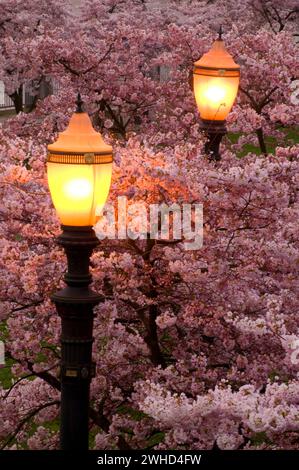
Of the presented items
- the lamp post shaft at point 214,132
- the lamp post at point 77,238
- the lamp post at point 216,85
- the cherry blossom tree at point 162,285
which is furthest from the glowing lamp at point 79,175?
the lamp post shaft at point 214,132

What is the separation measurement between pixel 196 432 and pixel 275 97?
1200 cm

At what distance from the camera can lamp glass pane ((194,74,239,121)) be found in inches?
415

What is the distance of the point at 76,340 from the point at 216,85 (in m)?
4.60

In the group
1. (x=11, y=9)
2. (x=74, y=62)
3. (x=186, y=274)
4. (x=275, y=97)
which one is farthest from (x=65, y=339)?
(x=11, y=9)

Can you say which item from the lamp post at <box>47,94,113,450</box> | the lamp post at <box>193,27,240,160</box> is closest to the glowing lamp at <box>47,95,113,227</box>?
the lamp post at <box>47,94,113,450</box>

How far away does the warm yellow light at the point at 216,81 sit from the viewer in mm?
10539

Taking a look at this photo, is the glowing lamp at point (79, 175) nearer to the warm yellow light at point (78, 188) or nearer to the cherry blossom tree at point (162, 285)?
the warm yellow light at point (78, 188)

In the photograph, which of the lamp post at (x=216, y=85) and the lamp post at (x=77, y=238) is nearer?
the lamp post at (x=77, y=238)

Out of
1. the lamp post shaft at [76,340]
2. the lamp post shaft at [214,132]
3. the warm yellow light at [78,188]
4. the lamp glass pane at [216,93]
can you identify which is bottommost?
the lamp post shaft at [76,340]

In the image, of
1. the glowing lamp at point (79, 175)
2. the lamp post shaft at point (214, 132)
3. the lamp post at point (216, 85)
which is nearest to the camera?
the glowing lamp at point (79, 175)

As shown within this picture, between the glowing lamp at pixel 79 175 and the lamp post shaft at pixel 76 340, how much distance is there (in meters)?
0.12

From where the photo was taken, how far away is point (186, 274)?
9.57 meters

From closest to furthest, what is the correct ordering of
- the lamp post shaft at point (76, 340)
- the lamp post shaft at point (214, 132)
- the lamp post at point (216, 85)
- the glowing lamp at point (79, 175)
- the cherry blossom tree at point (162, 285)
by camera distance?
1. the glowing lamp at point (79, 175)
2. the lamp post shaft at point (76, 340)
3. the cherry blossom tree at point (162, 285)
4. the lamp post at point (216, 85)
5. the lamp post shaft at point (214, 132)
